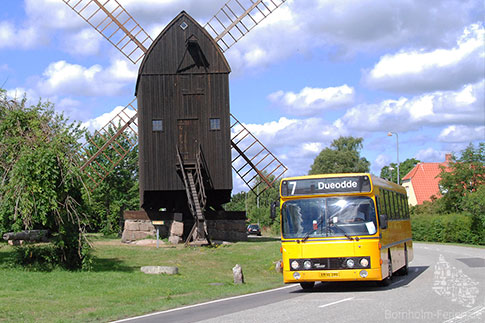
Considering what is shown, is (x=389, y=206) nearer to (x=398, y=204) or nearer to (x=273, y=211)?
(x=398, y=204)

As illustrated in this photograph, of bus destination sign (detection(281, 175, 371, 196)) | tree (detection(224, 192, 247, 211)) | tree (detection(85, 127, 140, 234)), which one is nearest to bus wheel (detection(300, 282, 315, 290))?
bus destination sign (detection(281, 175, 371, 196))

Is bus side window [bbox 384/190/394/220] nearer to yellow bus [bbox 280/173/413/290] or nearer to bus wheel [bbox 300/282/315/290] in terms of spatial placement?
yellow bus [bbox 280/173/413/290]

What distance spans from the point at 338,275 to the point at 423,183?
96.7 meters

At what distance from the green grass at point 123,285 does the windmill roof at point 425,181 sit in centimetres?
7926

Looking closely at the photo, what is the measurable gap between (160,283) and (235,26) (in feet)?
83.1

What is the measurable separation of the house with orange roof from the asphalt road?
293 feet

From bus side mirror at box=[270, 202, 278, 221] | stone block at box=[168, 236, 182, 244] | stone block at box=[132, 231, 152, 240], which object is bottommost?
stone block at box=[168, 236, 182, 244]

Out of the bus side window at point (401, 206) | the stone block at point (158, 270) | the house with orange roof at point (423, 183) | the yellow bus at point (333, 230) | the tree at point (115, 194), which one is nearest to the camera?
the yellow bus at point (333, 230)

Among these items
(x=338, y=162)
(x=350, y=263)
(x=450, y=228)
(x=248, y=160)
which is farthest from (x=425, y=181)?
(x=350, y=263)

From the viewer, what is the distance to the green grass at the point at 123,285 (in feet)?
51.4

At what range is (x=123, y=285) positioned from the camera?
2092cm

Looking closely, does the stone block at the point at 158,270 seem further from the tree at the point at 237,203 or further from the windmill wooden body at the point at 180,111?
the tree at the point at 237,203

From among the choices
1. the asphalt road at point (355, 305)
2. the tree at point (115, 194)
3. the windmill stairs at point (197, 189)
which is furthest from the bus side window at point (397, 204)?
the tree at point (115, 194)

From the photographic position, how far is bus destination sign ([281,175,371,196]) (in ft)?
57.7
